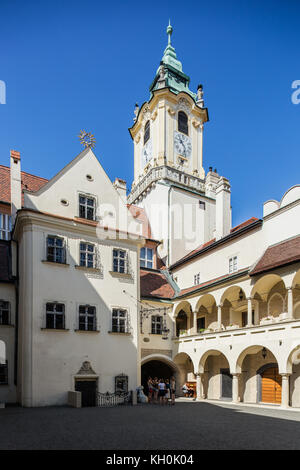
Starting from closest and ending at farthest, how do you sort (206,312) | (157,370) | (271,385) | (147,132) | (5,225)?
1. (271,385)
2. (5,225)
3. (206,312)
4. (157,370)
5. (147,132)

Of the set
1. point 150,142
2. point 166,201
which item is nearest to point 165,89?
point 150,142

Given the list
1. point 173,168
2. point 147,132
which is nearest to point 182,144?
point 173,168

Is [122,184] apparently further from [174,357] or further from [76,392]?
[76,392]

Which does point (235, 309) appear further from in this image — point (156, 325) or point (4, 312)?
point (4, 312)

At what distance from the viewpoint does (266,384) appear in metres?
22.9

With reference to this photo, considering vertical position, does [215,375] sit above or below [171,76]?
below

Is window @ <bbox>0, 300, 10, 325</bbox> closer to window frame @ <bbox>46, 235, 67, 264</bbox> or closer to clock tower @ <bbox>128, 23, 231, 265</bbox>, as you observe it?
window frame @ <bbox>46, 235, 67, 264</bbox>

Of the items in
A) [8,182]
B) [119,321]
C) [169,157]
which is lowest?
[119,321]

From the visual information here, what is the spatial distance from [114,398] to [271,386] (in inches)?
381

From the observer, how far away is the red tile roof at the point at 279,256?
793 inches

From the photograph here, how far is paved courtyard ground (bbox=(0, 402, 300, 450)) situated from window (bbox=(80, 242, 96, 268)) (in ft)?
27.0

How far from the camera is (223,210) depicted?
31234mm

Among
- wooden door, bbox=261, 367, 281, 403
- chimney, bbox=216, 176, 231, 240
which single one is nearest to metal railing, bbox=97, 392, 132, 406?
wooden door, bbox=261, 367, 281, 403

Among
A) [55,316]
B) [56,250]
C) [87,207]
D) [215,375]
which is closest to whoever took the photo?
[55,316]
